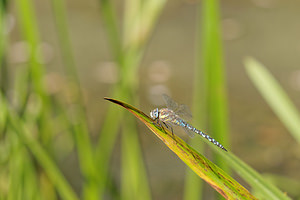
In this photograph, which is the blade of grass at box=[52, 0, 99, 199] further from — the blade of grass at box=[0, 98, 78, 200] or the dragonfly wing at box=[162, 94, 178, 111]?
the dragonfly wing at box=[162, 94, 178, 111]

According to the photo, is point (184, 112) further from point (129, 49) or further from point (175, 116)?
point (129, 49)

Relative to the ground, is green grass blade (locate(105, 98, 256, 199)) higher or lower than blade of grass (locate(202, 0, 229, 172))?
lower

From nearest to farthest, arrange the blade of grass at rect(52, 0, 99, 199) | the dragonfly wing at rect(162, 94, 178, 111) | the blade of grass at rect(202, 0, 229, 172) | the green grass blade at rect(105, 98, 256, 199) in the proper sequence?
the green grass blade at rect(105, 98, 256, 199)
the blade of grass at rect(202, 0, 229, 172)
the dragonfly wing at rect(162, 94, 178, 111)
the blade of grass at rect(52, 0, 99, 199)

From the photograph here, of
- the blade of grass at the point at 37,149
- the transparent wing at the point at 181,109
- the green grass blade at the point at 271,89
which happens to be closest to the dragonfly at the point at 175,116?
the transparent wing at the point at 181,109

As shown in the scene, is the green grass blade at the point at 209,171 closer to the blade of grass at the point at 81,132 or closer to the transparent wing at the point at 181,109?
the transparent wing at the point at 181,109

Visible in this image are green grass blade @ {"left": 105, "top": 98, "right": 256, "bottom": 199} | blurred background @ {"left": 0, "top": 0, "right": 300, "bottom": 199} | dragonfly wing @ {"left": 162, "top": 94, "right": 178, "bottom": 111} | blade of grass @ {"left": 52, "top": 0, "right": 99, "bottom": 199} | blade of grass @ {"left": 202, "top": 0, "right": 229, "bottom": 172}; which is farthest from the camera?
blurred background @ {"left": 0, "top": 0, "right": 300, "bottom": 199}

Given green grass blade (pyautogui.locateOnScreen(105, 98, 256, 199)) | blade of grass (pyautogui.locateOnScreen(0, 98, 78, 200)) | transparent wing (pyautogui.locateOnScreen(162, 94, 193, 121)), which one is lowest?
blade of grass (pyautogui.locateOnScreen(0, 98, 78, 200))

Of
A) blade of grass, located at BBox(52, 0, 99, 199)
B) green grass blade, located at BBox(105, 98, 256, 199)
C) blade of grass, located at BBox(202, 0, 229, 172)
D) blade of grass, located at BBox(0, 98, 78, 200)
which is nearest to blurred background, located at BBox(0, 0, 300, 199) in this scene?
Result: blade of grass, located at BBox(52, 0, 99, 199)

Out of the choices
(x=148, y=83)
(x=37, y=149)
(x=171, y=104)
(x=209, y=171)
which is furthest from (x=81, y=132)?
(x=148, y=83)

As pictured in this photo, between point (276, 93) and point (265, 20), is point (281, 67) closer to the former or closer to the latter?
point (265, 20)
